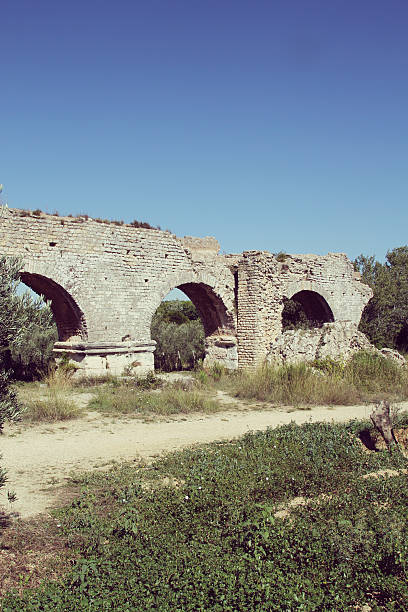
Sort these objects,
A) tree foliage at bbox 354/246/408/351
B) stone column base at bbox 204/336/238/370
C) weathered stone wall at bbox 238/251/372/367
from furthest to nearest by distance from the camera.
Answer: tree foliage at bbox 354/246/408/351
stone column base at bbox 204/336/238/370
weathered stone wall at bbox 238/251/372/367

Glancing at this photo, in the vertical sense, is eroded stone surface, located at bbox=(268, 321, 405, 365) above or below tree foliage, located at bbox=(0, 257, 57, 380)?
below

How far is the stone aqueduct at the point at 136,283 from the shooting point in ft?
40.9

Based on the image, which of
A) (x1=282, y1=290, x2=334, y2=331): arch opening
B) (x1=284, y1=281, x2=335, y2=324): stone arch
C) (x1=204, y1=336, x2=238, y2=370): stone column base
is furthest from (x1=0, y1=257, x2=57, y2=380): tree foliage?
(x1=282, y1=290, x2=334, y2=331): arch opening

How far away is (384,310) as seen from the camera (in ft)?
72.2

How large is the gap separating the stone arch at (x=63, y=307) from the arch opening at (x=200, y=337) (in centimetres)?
312

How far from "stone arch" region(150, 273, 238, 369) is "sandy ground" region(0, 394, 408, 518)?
19.8 ft

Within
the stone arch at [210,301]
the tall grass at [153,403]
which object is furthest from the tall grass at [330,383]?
the stone arch at [210,301]

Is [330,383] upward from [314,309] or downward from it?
downward

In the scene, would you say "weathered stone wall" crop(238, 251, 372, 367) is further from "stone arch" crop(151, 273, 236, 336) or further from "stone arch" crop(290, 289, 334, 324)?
"stone arch" crop(151, 273, 236, 336)

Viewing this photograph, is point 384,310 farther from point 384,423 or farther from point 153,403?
point 384,423

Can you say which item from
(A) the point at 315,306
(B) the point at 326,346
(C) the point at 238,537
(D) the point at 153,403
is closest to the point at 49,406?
(D) the point at 153,403

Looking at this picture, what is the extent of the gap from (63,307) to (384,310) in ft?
46.2

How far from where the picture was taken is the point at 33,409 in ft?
29.7

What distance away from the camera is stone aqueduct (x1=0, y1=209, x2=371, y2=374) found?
12469 mm
